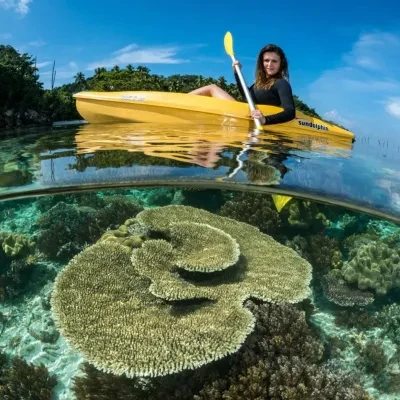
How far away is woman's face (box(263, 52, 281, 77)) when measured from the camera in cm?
848

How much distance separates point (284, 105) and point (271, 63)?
0.93m

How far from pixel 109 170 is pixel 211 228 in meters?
1.61

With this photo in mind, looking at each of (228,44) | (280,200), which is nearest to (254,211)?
(280,200)

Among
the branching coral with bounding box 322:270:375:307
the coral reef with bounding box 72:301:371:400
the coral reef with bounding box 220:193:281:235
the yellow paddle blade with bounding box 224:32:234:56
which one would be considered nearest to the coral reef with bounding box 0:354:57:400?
the coral reef with bounding box 72:301:371:400

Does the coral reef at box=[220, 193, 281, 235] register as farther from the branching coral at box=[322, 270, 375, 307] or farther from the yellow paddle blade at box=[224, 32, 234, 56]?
the yellow paddle blade at box=[224, 32, 234, 56]

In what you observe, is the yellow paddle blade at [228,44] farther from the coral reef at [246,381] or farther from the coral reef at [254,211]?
the coral reef at [246,381]

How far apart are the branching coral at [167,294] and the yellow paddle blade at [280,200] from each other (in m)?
1.12

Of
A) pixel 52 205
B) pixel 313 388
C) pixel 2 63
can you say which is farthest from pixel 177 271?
pixel 2 63

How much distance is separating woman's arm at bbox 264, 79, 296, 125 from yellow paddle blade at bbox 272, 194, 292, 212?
1624 mm

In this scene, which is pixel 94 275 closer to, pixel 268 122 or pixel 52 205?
pixel 52 205

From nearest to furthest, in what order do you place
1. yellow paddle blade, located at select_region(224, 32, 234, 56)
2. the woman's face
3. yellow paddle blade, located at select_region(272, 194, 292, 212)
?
yellow paddle blade, located at select_region(272, 194, 292, 212), the woman's face, yellow paddle blade, located at select_region(224, 32, 234, 56)

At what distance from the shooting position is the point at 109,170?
6.20m

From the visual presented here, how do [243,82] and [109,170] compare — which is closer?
[109,170]

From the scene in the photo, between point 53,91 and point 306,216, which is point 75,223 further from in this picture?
point 53,91
